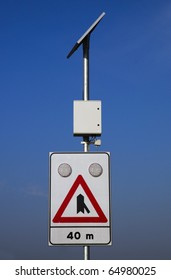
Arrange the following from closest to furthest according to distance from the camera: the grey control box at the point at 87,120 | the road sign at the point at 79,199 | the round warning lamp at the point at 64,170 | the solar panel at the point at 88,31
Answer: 1. the road sign at the point at 79,199
2. the round warning lamp at the point at 64,170
3. the grey control box at the point at 87,120
4. the solar panel at the point at 88,31

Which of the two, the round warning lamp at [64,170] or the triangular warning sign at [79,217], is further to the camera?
the round warning lamp at [64,170]

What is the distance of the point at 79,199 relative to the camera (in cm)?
462

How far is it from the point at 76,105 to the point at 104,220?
1.69 metres

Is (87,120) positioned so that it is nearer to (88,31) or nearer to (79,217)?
(79,217)

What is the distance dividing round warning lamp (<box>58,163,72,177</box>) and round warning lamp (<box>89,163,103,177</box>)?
0.27 metres

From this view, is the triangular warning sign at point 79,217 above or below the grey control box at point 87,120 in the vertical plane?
below

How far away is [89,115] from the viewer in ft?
16.9

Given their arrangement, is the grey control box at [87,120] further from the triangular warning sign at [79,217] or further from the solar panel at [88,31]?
the solar panel at [88,31]

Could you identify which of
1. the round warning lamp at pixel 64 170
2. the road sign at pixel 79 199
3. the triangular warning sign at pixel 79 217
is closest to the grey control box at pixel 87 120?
the road sign at pixel 79 199

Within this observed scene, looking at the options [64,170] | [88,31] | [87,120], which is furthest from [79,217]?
[88,31]

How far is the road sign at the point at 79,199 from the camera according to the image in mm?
4496

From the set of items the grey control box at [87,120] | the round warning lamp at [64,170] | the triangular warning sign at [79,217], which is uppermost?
the grey control box at [87,120]
